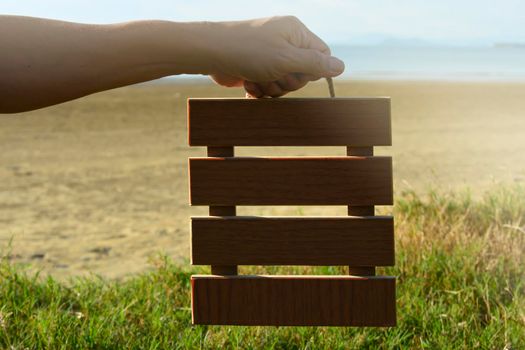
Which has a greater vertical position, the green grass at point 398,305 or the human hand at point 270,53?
the human hand at point 270,53

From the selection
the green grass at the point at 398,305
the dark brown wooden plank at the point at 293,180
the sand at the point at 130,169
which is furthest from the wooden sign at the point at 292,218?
the sand at the point at 130,169

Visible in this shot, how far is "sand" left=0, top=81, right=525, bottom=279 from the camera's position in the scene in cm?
568

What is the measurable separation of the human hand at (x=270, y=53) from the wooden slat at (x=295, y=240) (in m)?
0.44

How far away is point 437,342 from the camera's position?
3.16m

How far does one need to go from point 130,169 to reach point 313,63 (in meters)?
6.55

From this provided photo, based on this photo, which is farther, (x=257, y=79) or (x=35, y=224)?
(x=35, y=224)

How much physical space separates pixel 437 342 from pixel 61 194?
5112 millimetres

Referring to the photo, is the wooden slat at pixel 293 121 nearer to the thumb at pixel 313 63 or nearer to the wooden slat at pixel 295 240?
the thumb at pixel 313 63

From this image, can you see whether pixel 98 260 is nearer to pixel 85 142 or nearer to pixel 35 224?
pixel 35 224

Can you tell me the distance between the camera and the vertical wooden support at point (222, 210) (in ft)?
8.34

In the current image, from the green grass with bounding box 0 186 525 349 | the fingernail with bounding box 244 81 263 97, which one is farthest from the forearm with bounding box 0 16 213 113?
the green grass with bounding box 0 186 525 349

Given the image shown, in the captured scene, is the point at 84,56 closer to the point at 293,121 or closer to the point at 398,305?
the point at 293,121

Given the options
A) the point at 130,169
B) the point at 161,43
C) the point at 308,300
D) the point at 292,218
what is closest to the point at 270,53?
the point at 161,43

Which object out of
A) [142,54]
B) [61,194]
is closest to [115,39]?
[142,54]
